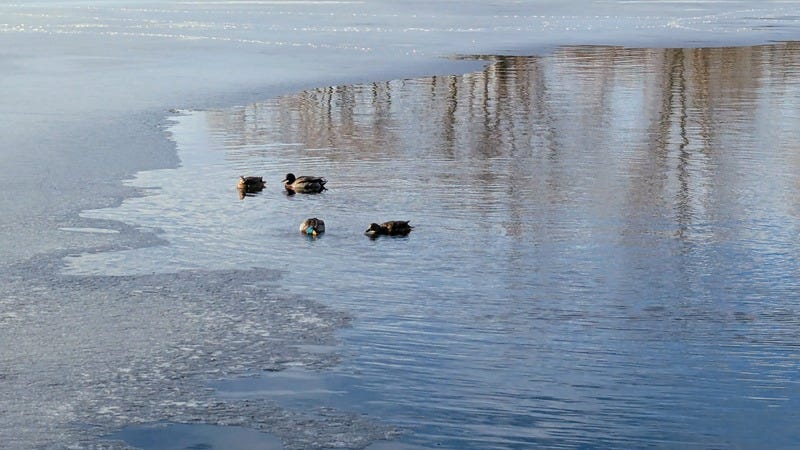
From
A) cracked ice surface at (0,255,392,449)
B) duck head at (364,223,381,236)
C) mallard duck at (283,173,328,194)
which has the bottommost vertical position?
cracked ice surface at (0,255,392,449)

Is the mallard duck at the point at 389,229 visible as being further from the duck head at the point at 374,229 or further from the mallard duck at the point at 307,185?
the mallard duck at the point at 307,185

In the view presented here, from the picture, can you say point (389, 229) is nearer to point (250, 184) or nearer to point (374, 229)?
point (374, 229)

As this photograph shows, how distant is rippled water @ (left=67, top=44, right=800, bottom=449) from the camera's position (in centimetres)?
587

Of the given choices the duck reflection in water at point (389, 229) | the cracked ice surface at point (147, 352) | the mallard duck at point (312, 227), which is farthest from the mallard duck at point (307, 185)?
the cracked ice surface at point (147, 352)

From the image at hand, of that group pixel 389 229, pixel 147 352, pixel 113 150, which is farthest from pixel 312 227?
pixel 113 150

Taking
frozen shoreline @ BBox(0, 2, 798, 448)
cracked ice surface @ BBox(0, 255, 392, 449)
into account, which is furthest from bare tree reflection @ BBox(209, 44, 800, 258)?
cracked ice surface @ BBox(0, 255, 392, 449)

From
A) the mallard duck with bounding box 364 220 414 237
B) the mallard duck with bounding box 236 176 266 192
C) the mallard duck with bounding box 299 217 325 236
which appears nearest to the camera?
the mallard duck with bounding box 364 220 414 237

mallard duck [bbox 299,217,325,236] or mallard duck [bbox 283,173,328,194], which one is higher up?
mallard duck [bbox 283,173,328,194]

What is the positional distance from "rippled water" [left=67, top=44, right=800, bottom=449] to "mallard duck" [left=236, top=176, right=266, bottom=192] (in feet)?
0.58

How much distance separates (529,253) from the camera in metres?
8.56

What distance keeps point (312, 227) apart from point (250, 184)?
1.75 meters

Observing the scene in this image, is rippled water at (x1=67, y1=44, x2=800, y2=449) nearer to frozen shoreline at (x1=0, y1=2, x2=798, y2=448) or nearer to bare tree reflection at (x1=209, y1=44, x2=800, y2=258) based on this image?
bare tree reflection at (x1=209, y1=44, x2=800, y2=258)

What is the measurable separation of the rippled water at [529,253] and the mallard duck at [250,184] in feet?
0.58

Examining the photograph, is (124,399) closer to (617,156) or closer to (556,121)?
(617,156)
